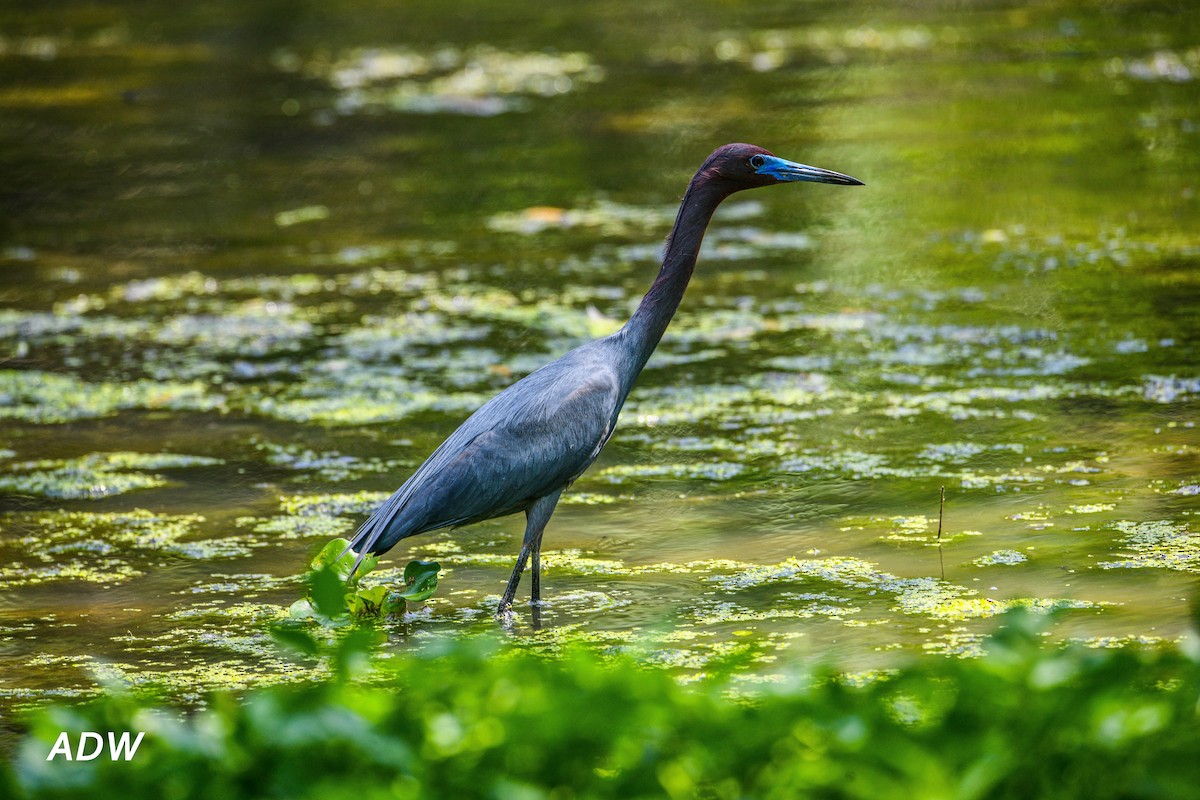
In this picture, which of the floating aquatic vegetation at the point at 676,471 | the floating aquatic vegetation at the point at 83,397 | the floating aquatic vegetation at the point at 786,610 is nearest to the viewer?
the floating aquatic vegetation at the point at 786,610

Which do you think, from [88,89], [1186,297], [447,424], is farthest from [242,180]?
[1186,297]

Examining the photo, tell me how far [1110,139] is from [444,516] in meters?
9.69

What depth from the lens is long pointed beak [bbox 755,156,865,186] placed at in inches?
256

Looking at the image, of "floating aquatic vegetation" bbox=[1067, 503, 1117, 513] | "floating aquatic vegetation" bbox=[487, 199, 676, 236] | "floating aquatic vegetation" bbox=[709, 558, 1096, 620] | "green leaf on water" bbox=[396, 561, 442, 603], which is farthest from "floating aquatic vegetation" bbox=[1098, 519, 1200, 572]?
"floating aquatic vegetation" bbox=[487, 199, 676, 236]

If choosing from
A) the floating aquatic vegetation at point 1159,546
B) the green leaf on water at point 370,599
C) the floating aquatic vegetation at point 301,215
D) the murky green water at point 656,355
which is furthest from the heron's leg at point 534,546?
the floating aquatic vegetation at point 301,215

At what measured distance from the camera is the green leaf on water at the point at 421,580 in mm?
5957

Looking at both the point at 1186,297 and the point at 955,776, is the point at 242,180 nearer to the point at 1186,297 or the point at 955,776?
the point at 1186,297

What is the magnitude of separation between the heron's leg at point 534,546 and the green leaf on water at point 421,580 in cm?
29

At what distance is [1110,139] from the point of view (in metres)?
13.8

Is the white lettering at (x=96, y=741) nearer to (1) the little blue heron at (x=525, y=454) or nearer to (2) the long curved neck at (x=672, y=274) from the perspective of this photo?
(1) the little blue heron at (x=525, y=454)

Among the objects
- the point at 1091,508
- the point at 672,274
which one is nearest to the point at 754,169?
the point at 672,274

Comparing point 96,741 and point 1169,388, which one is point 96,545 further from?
point 1169,388

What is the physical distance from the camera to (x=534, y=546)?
6.12m

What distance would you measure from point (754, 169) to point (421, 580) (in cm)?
223
